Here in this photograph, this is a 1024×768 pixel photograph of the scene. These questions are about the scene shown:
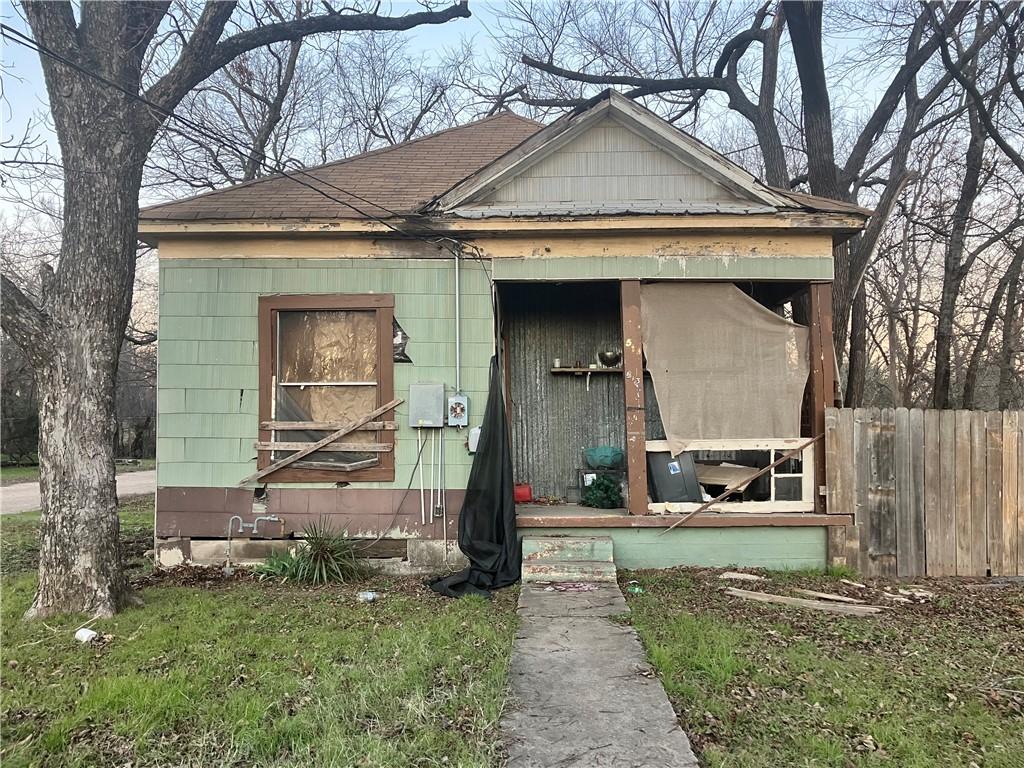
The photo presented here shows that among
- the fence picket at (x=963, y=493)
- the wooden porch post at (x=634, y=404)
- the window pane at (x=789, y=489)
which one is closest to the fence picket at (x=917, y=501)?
the fence picket at (x=963, y=493)

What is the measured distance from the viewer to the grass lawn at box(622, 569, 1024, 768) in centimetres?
305

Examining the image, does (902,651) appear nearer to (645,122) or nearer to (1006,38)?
(645,122)

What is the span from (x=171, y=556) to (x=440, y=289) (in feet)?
13.0

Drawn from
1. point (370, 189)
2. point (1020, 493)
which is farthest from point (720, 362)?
point (370, 189)

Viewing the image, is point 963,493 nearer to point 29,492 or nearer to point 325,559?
point 325,559

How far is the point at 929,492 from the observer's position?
Result: 631 cm

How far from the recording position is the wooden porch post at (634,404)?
254 inches

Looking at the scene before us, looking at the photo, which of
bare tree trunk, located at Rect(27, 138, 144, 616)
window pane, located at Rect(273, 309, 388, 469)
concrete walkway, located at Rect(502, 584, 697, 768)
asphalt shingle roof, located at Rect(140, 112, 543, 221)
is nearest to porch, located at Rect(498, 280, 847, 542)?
asphalt shingle roof, located at Rect(140, 112, 543, 221)

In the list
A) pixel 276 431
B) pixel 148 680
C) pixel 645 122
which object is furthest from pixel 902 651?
pixel 276 431

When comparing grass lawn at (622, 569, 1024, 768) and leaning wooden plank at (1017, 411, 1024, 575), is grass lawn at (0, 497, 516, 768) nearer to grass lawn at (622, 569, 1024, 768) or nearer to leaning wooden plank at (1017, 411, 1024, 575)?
grass lawn at (622, 569, 1024, 768)

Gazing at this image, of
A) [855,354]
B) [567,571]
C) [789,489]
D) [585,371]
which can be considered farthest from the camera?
[855,354]

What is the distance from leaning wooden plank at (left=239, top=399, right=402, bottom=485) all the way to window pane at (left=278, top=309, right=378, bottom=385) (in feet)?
1.36

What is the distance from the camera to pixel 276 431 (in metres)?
6.53

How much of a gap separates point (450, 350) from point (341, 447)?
4.99ft
